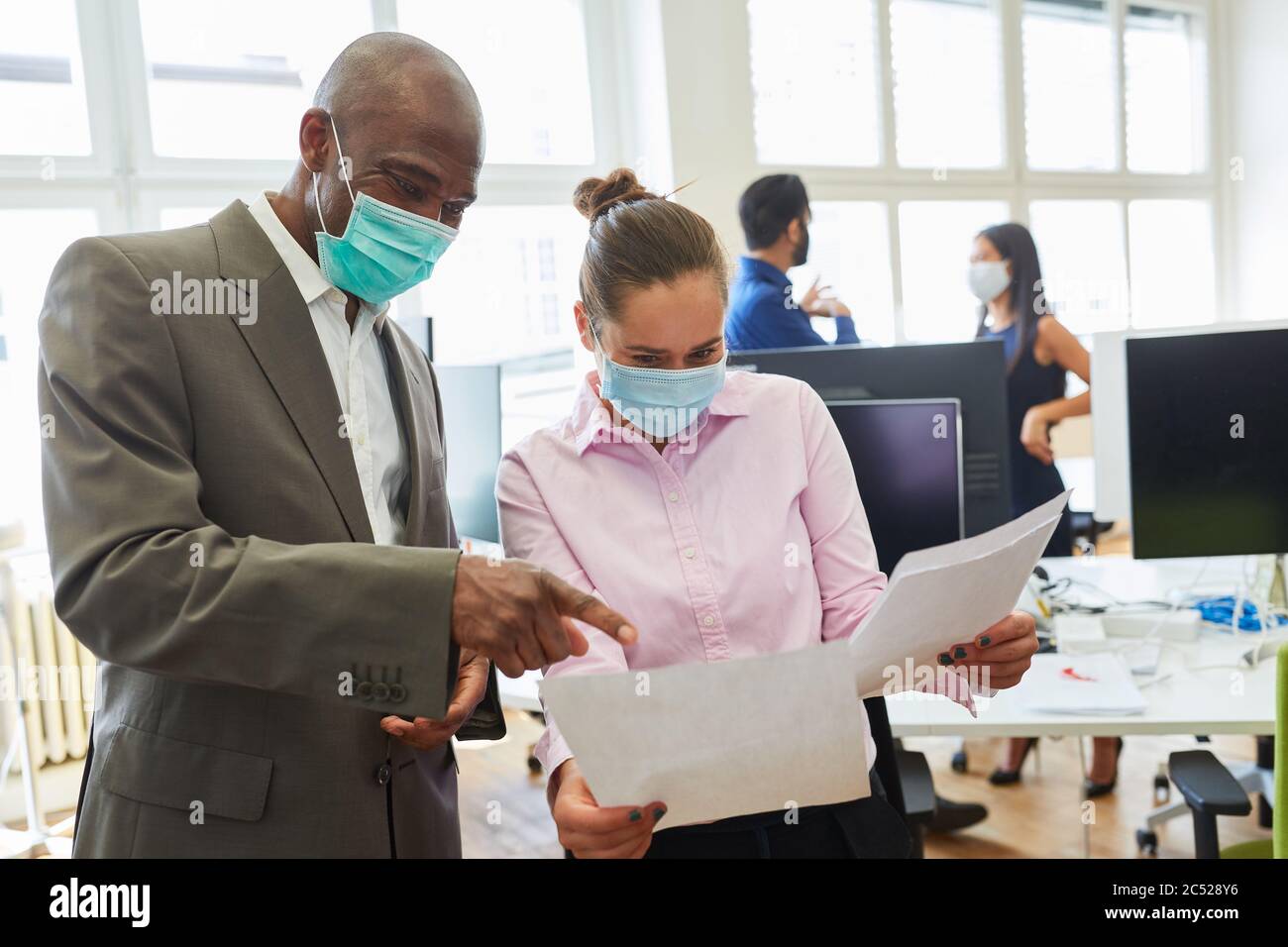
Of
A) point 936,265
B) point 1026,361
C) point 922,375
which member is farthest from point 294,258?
point 936,265

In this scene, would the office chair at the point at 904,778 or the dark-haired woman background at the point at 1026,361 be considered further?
the dark-haired woman background at the point at 1026,361

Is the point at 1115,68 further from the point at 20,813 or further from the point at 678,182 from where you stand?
the point at 20,813

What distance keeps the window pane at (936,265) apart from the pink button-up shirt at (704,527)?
16.9 feet

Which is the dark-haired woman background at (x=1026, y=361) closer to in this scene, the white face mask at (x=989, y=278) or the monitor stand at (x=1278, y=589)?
the white face mask at (x=989, y=278)


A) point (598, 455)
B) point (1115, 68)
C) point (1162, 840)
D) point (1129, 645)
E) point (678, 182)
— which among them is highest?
point (1115, 68)

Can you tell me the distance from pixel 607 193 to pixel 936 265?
17.7 feet

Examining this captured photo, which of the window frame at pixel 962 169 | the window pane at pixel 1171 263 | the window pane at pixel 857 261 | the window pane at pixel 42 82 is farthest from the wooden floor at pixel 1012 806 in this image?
the window pane at pixel 1171 263

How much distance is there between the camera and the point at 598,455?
1328mm

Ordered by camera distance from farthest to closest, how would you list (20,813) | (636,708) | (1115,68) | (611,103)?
(1115,68) < (611,103) < (20,813) < (636,708)

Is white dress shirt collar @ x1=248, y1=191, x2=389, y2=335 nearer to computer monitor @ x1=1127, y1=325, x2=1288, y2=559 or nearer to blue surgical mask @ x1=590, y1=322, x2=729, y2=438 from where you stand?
blue surgical mask @ x1=590, y1=322, x2=729, y2=438

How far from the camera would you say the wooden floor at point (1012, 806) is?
2961 millimetres

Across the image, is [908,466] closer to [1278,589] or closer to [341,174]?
[1278,589]

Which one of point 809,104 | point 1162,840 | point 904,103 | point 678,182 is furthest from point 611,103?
point 1162,840

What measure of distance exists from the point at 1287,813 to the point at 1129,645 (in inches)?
35.6
